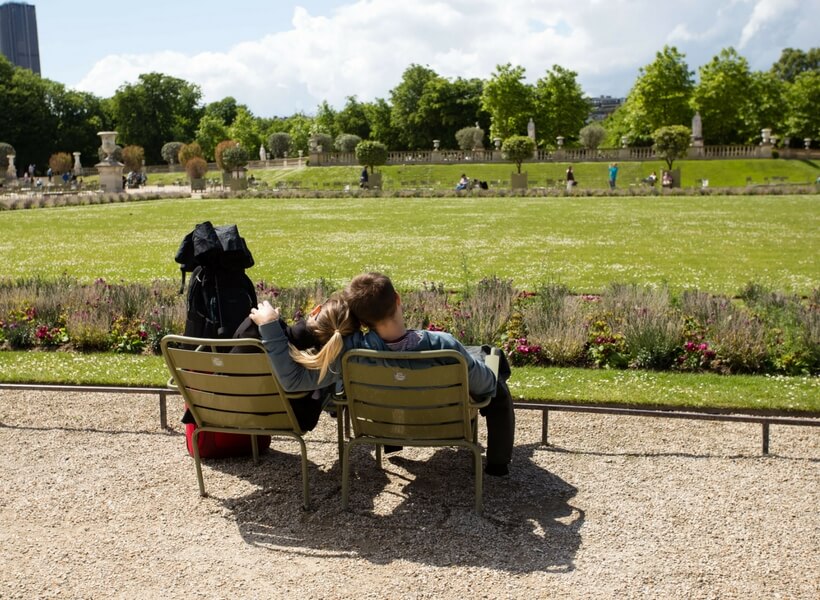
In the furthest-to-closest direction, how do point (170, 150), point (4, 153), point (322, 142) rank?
1. point (170, 150)
2. point (4, 153)
3. point (322, 142)

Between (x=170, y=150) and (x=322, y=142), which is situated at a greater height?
(x=322, y=142)

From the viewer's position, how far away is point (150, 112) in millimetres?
88000

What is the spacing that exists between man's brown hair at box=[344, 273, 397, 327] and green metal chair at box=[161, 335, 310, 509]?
52 cm

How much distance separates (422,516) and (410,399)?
639 millimetres

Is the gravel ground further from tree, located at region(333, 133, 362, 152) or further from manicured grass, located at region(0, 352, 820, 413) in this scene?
tree, located at region(333, 133, 362, 152)

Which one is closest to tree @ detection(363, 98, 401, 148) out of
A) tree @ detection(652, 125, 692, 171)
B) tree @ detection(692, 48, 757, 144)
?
tree @ detection(692, 48, 757, 144)

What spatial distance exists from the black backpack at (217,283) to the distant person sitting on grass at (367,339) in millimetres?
552

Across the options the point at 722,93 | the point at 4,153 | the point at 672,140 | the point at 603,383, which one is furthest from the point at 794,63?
the point at 603,383

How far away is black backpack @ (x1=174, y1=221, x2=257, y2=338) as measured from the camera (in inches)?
186

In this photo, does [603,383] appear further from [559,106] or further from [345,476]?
[559,106]

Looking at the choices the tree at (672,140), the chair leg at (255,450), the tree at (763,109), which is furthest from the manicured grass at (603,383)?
the tree at (763,109)

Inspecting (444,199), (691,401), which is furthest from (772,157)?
(691,401)

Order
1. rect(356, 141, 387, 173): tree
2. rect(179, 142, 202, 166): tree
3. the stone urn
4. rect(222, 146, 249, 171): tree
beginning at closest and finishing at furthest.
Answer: the stone urn → rect(356, 141, 387, 173): tree → rect(222, 146, 249, 171): tree → rect(179, 142, 202, 166): tree

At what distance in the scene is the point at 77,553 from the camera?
3875 millimetres
